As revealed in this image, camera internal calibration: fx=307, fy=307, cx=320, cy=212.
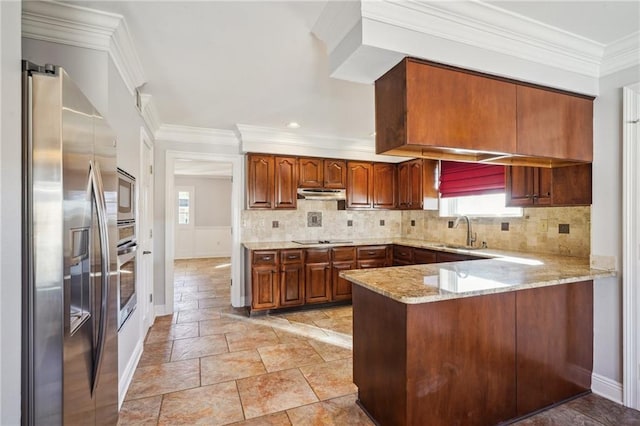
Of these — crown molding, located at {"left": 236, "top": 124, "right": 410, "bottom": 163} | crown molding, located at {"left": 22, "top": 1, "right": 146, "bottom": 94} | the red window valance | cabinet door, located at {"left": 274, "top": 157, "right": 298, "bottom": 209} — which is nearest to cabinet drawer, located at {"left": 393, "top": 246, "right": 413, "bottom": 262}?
the red window valance

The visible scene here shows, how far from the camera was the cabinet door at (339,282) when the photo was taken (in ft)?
14.3

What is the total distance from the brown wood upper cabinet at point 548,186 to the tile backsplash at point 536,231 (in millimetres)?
430

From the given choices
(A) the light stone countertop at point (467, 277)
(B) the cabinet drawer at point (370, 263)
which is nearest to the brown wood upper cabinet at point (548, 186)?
(A) the light stone countertop at point (467, 277)

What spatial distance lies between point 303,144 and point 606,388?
13.2 feet

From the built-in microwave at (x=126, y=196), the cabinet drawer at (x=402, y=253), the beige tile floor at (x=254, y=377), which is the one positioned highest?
the built-in microwave at (x=126, y=196)

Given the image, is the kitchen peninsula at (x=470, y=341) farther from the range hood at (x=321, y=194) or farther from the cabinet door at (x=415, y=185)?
the range hood at (x=321, y=194)

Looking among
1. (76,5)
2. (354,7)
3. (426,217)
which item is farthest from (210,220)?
(354,7)

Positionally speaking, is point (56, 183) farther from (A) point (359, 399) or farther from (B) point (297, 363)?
(B) point (297, 363)

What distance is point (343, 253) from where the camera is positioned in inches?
174

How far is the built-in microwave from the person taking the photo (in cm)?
213

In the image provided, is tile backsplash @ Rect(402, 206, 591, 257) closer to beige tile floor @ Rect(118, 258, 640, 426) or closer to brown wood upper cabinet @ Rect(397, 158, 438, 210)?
brown wood upper cabinet @ Rect(397, 158, 438, 210)

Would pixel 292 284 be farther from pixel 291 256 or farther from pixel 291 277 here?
pixel 291 256

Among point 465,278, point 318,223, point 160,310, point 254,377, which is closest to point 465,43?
point 465,278

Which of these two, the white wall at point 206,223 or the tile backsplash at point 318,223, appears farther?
the white wall at point 206,223
